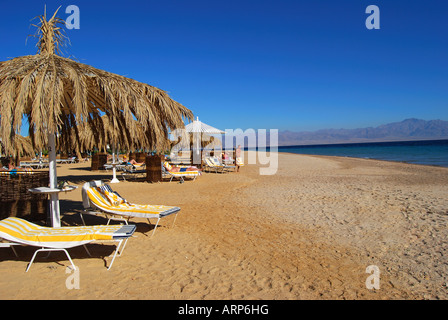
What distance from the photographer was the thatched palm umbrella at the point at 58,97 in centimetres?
341

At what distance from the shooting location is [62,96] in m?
3.93

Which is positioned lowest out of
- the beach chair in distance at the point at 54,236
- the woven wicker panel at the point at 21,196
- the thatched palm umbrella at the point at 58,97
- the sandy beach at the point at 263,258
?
the sandy beach at the point at 263,258

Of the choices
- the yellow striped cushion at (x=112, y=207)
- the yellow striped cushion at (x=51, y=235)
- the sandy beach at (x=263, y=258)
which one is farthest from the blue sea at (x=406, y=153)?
the yellow striped cushion at (x=51, y=235)

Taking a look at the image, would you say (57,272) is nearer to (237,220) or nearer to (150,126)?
(150,126)

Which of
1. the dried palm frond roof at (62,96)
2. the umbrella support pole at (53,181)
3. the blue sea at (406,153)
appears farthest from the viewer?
the blue sea at (406,153)

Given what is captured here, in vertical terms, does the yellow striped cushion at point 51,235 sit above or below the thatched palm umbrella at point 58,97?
below

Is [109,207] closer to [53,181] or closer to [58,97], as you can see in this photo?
[53,181]

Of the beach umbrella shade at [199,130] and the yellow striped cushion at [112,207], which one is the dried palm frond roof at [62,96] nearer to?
the yellow striped cushion at [112,207]

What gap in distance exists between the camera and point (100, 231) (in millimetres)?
3504

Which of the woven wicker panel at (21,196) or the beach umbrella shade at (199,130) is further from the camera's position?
the beach umbrella shade at (199,130)

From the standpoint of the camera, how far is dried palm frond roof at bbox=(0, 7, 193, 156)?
341cm

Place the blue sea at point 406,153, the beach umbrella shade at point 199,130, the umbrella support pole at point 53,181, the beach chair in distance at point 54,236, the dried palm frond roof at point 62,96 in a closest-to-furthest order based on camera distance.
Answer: the beach chair in distance at point 54,236
the dried palm frond roof at point 62,96
the umbrella support pole at point 53,181
the beach umbrella shade at point 199,130
the blue sea at point 406,153
